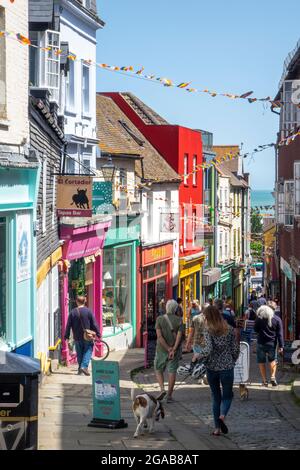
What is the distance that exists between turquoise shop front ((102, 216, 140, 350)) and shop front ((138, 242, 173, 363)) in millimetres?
1036

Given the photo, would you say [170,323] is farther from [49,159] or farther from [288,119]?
[288,119]

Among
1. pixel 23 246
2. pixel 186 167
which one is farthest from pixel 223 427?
pixel 186 167

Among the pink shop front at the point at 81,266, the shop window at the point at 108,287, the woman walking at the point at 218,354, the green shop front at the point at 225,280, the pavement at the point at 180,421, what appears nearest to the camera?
the pavement at the point at 180,421

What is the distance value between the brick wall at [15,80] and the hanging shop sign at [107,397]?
396 cm

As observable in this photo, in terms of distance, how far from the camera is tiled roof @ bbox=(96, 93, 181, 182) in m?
33.1

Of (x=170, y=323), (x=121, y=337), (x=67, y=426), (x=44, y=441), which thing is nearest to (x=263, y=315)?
(x=170, y=323)

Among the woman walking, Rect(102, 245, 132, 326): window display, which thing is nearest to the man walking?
the woman walking

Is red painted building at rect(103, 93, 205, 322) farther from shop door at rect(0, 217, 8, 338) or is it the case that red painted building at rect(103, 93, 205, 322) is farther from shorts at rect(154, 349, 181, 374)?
shop door at rect(0, 217, 8, 338)

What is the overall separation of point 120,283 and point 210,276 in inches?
800

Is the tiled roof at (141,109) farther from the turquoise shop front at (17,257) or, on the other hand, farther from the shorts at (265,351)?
the turquoise shop front at (17,257)

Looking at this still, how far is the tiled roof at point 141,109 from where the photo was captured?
43.9 metres

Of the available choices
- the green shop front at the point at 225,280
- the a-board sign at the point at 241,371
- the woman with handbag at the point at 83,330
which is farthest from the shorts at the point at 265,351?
the green shop front at the point at 225,280

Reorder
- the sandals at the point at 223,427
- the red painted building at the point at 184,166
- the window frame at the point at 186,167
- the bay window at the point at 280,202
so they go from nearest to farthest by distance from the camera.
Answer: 1. the sandals at the point at 223,427
2. the bay window at the point at 280,202
3. the red painted building at the point at 184,166
4. the window frame at the point at 186,167
